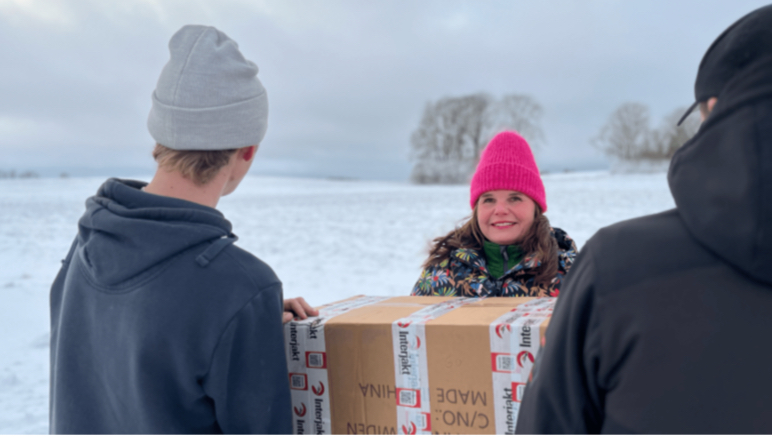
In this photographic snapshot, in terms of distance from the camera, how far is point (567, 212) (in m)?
10.7

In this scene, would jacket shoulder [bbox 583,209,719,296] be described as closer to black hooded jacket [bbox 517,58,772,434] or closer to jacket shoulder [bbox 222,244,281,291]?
black hooded jacket [bbox 517,58,772,434]

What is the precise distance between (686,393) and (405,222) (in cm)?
1014

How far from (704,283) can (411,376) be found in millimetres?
734

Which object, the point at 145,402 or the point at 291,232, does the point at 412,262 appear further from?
the point at 145,402

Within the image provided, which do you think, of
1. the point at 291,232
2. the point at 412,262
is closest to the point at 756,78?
the point at 412,262

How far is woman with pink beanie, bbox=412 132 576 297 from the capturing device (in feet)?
7.50

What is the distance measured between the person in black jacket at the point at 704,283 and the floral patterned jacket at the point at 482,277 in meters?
1.42

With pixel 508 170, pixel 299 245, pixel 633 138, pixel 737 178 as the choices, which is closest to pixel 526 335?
pixel 737 178

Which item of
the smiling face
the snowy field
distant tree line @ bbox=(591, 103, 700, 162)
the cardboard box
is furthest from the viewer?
distant tree line @ bbox=(591, 103, 700, 162)

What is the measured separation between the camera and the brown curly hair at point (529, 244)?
7.40 feet

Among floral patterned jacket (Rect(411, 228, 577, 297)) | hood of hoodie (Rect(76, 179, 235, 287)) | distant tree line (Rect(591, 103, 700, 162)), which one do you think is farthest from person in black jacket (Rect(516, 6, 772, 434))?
distant tree line (Rect(591, 103, 700, 162))

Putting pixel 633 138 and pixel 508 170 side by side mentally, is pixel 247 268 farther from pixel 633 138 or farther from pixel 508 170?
pixel 633 138

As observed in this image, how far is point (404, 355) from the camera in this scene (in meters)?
1.25

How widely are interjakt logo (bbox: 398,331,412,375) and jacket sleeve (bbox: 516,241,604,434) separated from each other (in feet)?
1.19
